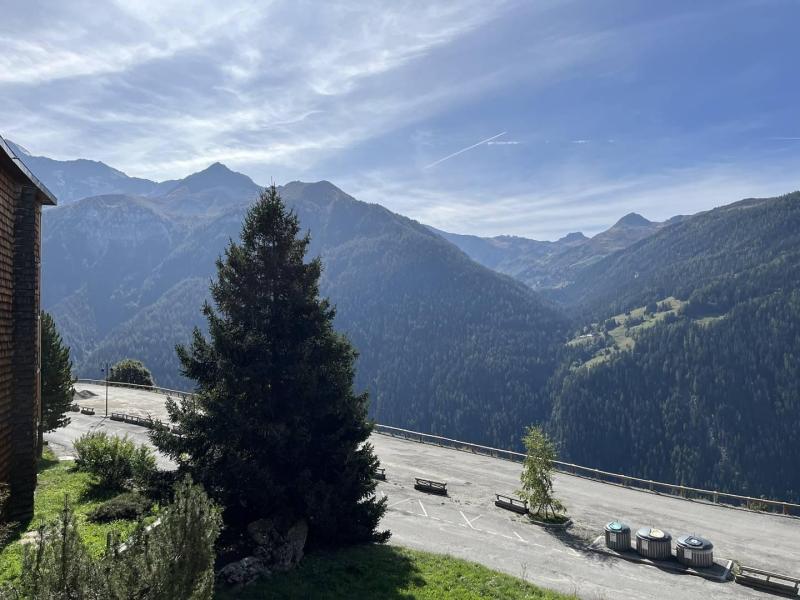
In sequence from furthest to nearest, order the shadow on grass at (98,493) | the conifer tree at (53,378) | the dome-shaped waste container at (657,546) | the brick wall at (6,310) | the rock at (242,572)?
the conifer tree at (53,378) < the dome-shaped waste container at (657,546) < the shadow on grass at (98,493) < the brick wall at (6,310) < the rock at (242,572)

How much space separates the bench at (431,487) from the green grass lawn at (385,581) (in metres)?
12.7

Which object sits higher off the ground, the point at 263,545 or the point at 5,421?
the point at 5,421

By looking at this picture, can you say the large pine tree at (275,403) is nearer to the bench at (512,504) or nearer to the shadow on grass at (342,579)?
the shadow on grass at (342,579)

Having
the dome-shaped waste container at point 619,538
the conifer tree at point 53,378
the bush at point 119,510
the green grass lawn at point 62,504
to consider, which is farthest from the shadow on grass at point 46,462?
the dome-shaped waste container at point 619,538

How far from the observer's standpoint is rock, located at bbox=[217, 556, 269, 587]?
1380 centimetres

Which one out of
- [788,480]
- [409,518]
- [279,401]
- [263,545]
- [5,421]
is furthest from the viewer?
[788,480]

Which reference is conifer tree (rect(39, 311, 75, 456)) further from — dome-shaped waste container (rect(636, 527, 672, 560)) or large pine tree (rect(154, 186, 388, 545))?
dome-shaped waste container (rect(636, 527, 672, 560))

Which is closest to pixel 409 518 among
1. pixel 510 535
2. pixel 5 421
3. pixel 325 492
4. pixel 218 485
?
pixel 510 535

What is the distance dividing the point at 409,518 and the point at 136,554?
1959cm

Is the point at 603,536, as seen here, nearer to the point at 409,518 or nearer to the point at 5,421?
the point at 409,518

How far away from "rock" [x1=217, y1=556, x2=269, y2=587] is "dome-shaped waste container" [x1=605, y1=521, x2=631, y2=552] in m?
14.5

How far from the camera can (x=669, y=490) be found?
3394cm

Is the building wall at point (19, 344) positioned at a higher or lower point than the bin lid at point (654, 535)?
higher

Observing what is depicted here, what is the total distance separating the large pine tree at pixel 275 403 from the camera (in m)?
16.0
